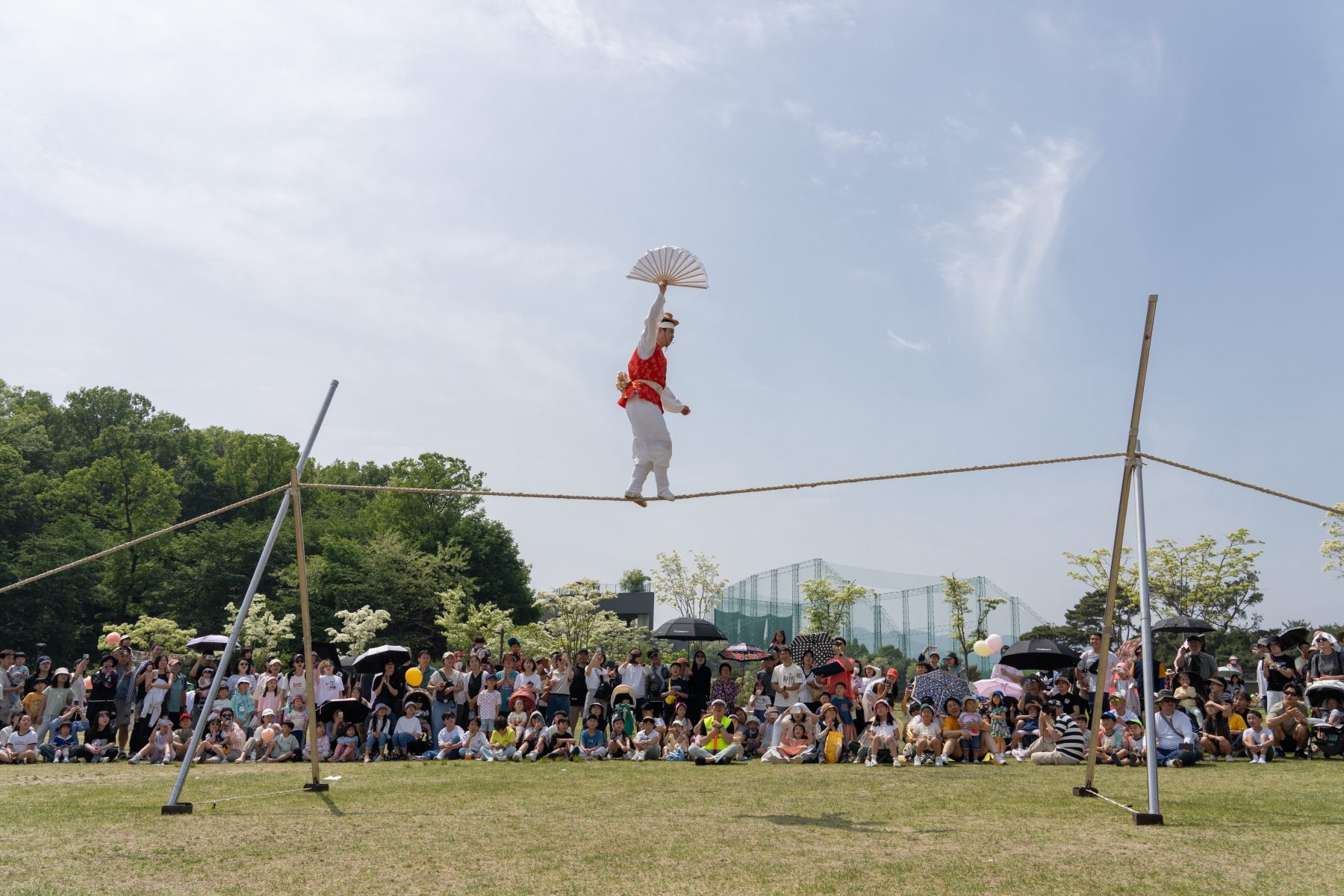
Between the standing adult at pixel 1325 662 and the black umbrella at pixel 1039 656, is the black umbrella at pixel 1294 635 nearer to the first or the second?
the standing adult at pixel 1325 662

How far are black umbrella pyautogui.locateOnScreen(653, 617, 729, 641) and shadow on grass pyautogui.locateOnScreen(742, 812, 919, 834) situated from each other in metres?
9.30

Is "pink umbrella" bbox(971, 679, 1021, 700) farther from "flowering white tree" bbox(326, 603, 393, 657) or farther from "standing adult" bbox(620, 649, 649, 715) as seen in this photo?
"flowering white tree" bbox(326, 603, 393, 657)

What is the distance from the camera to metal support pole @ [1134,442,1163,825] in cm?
501

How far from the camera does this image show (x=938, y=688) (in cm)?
994

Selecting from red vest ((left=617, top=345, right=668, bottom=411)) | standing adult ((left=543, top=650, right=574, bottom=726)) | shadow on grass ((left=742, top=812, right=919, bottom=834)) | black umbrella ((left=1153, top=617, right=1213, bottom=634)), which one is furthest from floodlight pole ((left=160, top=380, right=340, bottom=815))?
black umbrella ((left=1153, top=617, right=1213, bottom=634))

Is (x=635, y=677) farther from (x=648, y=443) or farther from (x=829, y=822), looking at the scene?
(x=829, y=822)

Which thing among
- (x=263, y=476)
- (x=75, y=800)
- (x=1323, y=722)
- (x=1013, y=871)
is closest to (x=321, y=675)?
(x=75, y=800)

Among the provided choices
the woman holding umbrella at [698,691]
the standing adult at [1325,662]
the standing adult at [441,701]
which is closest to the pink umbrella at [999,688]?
the standing adult at [1325,662]

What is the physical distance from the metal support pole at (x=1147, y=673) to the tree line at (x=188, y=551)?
1057 inches

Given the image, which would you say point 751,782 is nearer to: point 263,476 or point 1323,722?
point 1323,722

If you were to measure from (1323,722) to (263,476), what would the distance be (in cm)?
4981

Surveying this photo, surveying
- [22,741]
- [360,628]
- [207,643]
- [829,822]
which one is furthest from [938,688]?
[360,628]

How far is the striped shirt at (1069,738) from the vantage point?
880 cm

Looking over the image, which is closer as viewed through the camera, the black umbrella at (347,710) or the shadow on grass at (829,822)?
the shadow on grass at (829,822)
